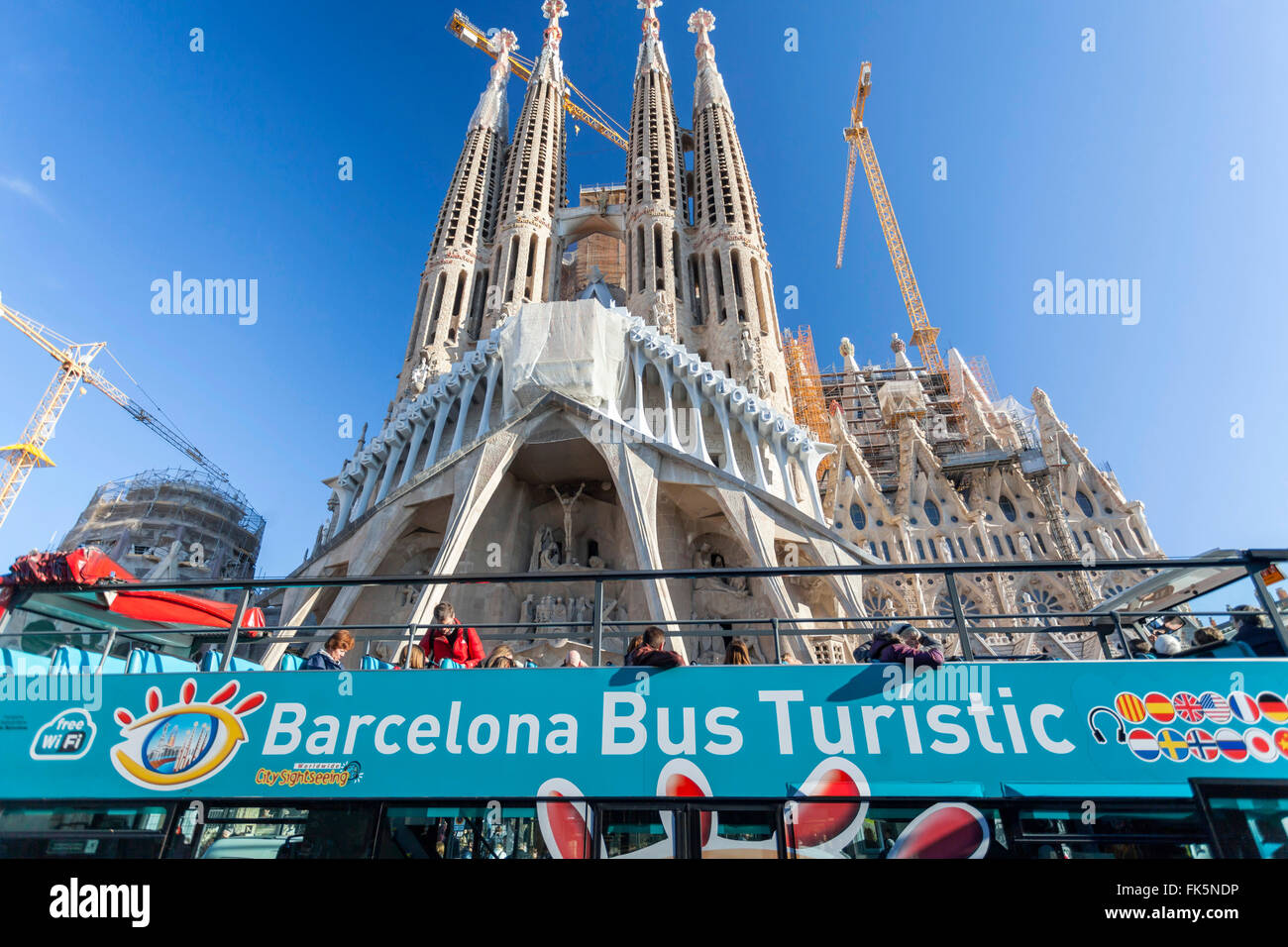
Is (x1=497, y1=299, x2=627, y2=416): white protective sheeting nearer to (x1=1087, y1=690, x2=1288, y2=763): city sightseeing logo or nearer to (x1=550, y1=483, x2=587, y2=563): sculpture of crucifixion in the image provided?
(x1=550, y1=483, x2=587, y2=563): sculpture of crucifixion

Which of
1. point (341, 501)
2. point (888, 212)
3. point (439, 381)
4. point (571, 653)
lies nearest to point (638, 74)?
point (888, 212)

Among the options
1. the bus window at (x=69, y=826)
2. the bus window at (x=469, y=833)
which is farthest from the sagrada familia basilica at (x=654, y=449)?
the bus window at (x=69, y=826)

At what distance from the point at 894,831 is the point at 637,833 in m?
1.44

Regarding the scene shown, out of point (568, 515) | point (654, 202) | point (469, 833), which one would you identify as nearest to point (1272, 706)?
point (469, 833)

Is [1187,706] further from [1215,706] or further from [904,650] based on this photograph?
[904,650]

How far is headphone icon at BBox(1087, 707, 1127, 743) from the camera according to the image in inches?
151

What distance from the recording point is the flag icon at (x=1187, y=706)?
12.8 feet

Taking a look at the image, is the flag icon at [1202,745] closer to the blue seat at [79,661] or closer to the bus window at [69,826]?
the bus window at [69,826]

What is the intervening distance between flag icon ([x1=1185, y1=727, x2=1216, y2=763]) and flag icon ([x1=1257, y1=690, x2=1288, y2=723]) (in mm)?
81

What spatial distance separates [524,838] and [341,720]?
4.46ft

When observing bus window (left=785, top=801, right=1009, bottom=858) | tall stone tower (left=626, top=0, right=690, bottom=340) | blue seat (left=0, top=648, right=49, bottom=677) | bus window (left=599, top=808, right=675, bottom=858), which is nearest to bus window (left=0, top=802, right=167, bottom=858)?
blue seat (left=0, top=648, right=49, bottom=677)

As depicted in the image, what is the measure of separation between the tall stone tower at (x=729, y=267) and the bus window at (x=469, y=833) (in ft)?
80.7
